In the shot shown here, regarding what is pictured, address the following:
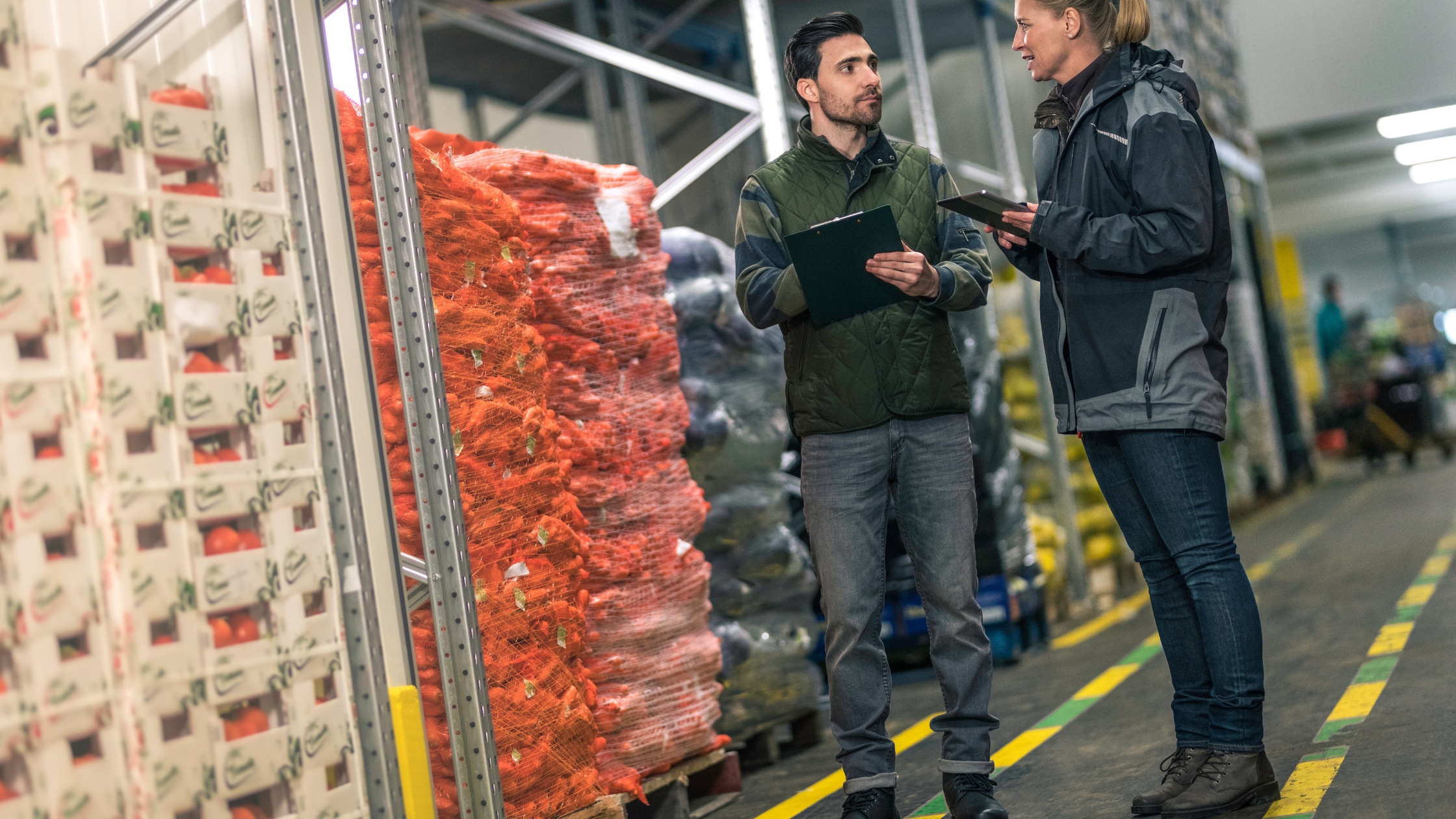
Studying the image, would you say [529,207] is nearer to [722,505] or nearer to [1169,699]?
[722,505]

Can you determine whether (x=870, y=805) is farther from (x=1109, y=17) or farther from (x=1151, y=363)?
(x=1109, y=17)

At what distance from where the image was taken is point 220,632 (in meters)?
2.24

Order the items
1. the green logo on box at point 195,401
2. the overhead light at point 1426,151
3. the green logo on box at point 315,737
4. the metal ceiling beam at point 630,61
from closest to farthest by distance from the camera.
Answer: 1. the green logo on box at point 195,401
2. the green logo on box at point 315,737
3. the metal ceiling beam at point 630,61
4. the overhead light at point 1426,151

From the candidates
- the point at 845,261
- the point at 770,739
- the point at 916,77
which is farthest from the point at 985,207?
the point at 916,77

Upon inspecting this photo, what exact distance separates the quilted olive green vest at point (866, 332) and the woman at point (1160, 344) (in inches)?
12.1

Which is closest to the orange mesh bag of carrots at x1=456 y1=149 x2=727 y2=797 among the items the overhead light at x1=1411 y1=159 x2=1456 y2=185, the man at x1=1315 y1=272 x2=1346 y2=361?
the man at x1=1315 y1=272 x2=1346 y2=361

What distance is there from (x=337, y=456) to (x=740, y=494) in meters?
2.15

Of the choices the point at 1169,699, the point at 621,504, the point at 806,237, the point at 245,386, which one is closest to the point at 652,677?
the point at 621,504

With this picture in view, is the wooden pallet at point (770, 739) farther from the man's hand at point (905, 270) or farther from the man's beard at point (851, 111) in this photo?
the man's beard at point (851, 111)

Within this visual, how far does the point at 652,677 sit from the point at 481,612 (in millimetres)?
778

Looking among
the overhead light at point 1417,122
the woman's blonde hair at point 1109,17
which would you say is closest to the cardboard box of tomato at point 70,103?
the woman's blonde hair at point 1109,17

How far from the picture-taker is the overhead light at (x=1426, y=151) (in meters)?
19.4

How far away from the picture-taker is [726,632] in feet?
14.2

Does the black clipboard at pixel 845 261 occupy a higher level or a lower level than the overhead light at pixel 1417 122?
lower
